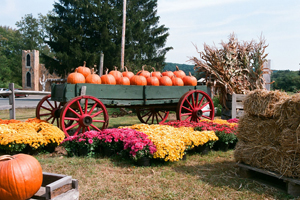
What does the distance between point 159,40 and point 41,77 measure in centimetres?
1769

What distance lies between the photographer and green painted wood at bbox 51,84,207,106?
197 inches

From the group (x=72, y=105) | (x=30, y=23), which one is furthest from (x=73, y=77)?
(x=30, y=23)

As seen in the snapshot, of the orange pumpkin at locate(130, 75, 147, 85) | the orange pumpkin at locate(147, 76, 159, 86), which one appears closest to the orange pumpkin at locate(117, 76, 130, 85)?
the orange pumpkin at locate(130, 75, 147, 85)

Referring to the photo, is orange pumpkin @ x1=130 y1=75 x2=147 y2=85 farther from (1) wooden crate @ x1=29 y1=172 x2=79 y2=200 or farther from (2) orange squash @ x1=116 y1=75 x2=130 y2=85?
(1) wooden crate @ x1=29 y1=172 x2=79 y2=200

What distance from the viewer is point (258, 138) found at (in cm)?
319

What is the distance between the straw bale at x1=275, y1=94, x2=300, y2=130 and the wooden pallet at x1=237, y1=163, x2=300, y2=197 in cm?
59

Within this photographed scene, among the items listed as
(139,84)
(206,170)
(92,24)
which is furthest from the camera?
(92,24)

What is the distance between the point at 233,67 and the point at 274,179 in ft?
16.6

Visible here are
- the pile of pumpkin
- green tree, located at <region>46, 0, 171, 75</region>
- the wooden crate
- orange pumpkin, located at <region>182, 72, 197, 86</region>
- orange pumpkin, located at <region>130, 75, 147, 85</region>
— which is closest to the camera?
the wooden crate

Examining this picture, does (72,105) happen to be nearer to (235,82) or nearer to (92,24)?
(235,82)

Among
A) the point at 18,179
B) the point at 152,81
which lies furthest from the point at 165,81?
the point at 18,179

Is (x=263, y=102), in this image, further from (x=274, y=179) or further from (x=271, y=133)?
(x=274, y=179)

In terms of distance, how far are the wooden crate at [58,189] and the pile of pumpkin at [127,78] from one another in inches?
121

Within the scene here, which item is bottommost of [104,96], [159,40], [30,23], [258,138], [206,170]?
[206,170]
